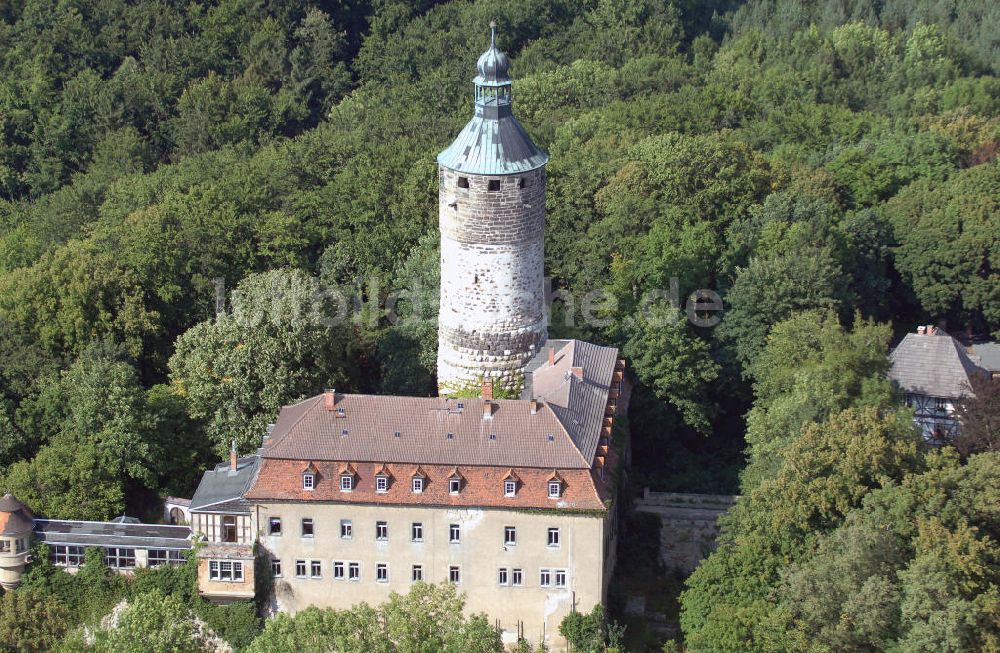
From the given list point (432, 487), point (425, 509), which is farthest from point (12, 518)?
point (432, 487)

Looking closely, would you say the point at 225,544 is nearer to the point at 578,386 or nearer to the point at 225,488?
the point at 225,488

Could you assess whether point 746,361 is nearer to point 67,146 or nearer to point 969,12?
point 67,146

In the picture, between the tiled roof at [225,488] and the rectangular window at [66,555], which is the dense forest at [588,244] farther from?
the tiled roof at [225,488]

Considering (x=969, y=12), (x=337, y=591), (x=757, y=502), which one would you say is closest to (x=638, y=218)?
(x=757, y=502)

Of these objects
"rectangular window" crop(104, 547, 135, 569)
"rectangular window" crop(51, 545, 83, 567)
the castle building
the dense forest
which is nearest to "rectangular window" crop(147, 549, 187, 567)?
"rectangular window" crop(104, 547, 135, 569)

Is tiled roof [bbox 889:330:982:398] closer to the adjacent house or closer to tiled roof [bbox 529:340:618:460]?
tiled roof [bbox 529:340:618:460]

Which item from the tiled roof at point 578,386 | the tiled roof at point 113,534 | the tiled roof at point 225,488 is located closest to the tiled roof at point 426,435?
the tiled roof at point 578,386
